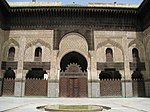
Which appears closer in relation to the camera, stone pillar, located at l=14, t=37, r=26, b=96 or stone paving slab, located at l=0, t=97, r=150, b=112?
stone paving slab, located at l=0, t=97, r=150, b=112

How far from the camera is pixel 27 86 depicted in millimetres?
11664

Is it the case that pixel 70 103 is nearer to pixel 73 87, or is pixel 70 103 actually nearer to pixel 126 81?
pixel 73 87

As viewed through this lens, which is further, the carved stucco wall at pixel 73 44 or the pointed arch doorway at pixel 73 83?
the carved stucco wall at pixel 73 44

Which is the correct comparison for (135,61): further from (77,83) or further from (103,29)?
(77,83)

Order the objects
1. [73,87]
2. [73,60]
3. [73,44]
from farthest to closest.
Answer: [73,60] → [73,44] → [73,87]

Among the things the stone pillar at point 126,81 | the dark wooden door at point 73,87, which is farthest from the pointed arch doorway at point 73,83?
the stone pillar at point 126,81

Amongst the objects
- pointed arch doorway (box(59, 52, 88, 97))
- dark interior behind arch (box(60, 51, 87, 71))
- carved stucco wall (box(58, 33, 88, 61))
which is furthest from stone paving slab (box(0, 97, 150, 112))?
dark interior behind arch (box(60, 51, 87, 71))

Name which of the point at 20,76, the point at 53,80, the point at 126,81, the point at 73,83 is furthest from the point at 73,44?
the point at 126,81

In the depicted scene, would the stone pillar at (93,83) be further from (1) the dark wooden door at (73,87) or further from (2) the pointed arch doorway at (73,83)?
(1) the dark wooden door at (73,87)

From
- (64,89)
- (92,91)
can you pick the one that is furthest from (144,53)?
(64,89)

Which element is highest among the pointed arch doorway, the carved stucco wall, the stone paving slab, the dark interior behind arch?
the carved stucco wall

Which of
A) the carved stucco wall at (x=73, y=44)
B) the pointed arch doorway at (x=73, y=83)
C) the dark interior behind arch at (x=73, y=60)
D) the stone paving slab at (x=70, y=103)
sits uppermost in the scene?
the carved stucco wall at (x=73, y=44)

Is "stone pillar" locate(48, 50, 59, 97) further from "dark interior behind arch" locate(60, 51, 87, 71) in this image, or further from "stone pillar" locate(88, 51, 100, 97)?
"stone pillar" locate(88, 51, 100, 97)

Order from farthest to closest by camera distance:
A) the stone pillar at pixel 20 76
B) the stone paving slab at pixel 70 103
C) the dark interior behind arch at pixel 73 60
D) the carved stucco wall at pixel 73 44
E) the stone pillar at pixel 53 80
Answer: the dark interior behind arch at pixel 73 60
the carved stucco wall at pixel 73 44
the stone pillar at pixel 20 76
the stone pillar at pixel 53 80
the stone paving slab at pixel 70 103
